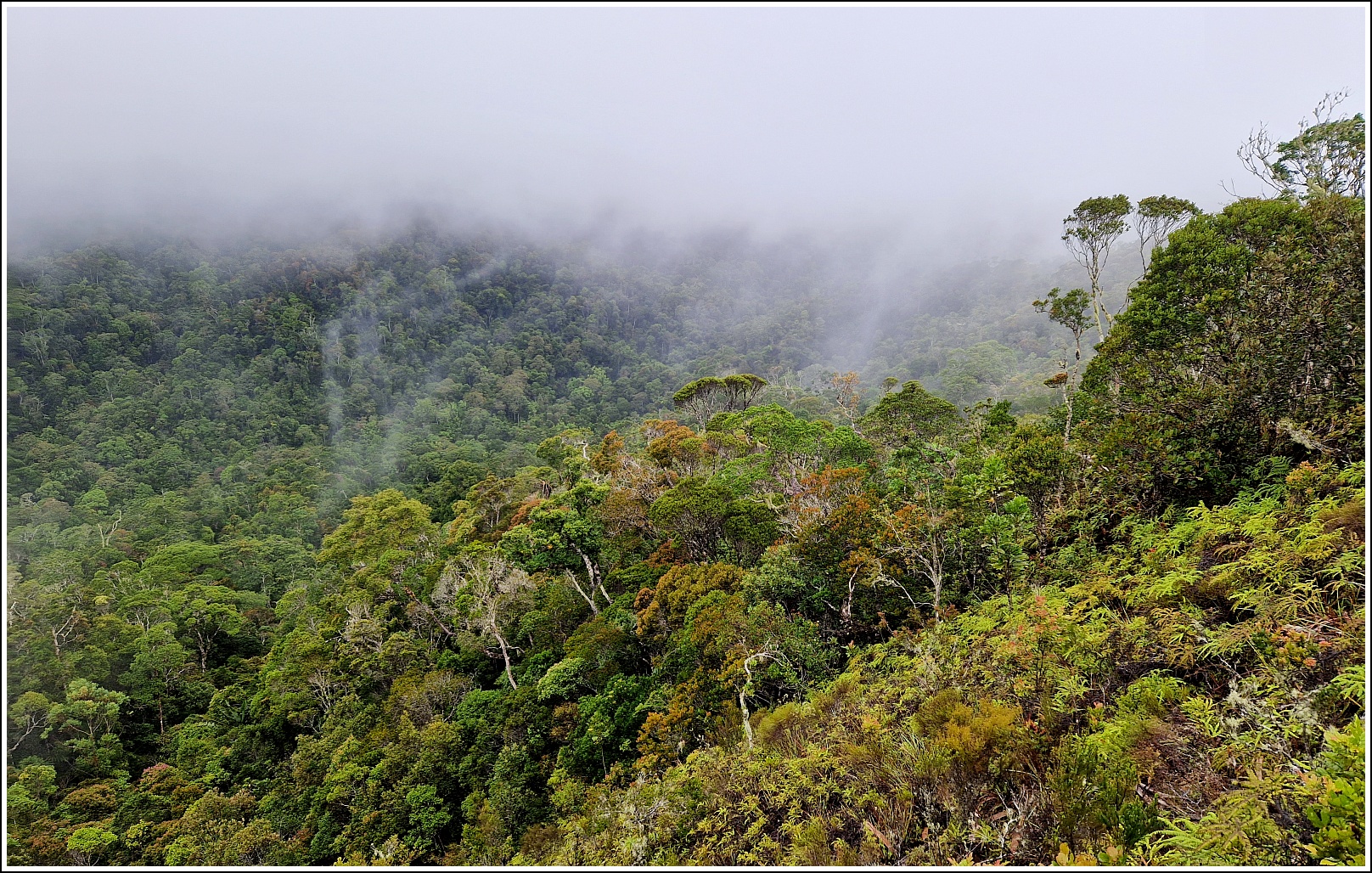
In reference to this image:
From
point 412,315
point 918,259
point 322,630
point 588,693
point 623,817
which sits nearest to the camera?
point 623,817

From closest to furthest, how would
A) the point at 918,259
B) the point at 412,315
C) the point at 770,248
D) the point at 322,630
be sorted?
the point at 322,630
the point at 412,315
the point at 918,259
the point at 770,248

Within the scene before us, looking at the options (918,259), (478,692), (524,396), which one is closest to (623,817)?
(478,692)

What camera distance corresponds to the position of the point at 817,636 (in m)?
10.2

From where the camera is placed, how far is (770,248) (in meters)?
187

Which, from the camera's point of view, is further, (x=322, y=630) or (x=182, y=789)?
(x=322, y=630)

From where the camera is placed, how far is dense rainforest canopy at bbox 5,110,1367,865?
430 cm

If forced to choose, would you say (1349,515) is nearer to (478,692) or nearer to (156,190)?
(478,692)

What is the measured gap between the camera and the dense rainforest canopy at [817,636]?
4297 millimetres

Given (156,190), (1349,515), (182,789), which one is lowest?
(182,789)

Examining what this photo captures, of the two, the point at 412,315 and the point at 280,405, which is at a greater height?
the point at 412,315

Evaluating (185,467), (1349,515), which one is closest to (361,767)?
(1349,515)

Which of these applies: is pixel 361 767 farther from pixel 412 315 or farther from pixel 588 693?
pixel 412 315

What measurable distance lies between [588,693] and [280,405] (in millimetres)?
73822

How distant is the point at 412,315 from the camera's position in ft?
329
